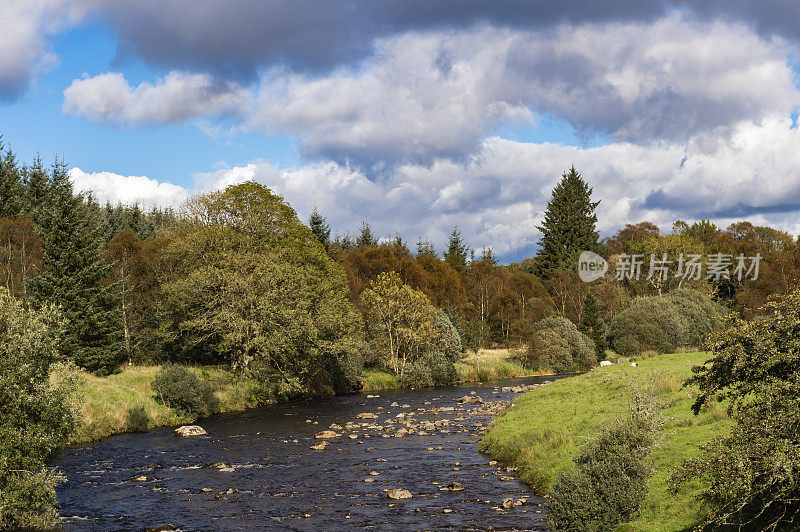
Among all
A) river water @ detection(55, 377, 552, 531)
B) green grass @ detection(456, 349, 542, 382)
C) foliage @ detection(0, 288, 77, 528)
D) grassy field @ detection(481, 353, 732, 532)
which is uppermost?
foliage @ detection(0, 288, 77, 528)

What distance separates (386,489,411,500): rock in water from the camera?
25531mm

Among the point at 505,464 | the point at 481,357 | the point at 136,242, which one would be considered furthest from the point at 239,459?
the point at 481,357

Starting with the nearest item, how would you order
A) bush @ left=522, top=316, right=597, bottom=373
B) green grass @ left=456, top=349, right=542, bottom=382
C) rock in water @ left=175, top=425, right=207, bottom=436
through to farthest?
rock in water @ left=175, top=425, right=207, bottom=436 < green grass @ left=456, top=349, right=542, bottom=382 < bush @ left=522, top=316, right=597, bottom=373

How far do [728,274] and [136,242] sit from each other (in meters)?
107

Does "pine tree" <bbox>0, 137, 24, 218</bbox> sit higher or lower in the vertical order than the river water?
higher

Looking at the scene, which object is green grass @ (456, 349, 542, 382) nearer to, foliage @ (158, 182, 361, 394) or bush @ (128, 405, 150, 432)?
foliage @ (158, 182, 361, 394)

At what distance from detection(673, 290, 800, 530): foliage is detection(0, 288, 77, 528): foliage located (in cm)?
2218

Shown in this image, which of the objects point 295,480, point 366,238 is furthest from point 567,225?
point 295,480

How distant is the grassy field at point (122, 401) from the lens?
40.7 m

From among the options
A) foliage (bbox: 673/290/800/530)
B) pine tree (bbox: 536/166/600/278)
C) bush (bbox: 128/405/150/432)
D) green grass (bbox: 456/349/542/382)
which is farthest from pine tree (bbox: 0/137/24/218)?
pine tree (bbox: 536/166/600/278)

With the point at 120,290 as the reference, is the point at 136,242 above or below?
above

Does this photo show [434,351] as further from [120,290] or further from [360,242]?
[360,242]

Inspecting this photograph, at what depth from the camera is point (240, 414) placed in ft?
167

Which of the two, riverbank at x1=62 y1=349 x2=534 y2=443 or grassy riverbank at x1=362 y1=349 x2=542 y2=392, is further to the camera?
grassy riverbank at x1=362 y1=349 x2=542 y2=392
